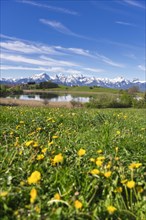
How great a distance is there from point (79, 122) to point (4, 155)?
4.67 meters

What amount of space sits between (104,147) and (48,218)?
6.36ft

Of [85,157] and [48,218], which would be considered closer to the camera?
[48,218]

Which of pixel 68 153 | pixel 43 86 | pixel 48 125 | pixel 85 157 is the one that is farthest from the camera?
pixel 43 86

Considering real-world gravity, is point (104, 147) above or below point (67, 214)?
above

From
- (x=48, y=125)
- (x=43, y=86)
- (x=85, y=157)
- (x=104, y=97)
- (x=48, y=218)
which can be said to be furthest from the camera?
(x=43, y=86)

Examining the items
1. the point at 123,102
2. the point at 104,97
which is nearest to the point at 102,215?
the point at 104,97

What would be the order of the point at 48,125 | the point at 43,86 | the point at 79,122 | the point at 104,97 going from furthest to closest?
1. the point at 43,86
2. the point at 104,97
3. the point at 79,122
4. the point at 48,125

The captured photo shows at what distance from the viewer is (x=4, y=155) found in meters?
3.98

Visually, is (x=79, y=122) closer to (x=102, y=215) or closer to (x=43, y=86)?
(x=102, y=215)

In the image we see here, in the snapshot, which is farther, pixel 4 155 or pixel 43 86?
pixel 43 86

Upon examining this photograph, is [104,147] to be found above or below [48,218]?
above

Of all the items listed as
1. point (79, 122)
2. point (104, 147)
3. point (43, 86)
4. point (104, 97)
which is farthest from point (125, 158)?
point (43, 86)

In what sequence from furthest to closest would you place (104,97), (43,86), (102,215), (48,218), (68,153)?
(43,86), (104,97), (68,153), (102,215), (48,218)

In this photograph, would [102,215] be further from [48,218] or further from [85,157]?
[85,157]
